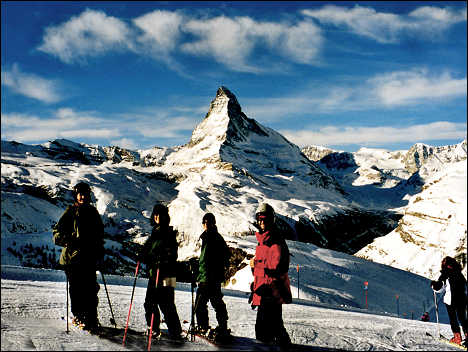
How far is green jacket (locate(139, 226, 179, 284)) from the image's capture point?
23.2 ft

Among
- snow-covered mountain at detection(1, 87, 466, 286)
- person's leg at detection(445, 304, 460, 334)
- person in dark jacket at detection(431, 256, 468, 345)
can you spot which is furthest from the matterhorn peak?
person's leg at detection(445, 304, 460, 334)

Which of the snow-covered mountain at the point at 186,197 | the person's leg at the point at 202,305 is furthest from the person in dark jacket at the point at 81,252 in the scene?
the snow-covered mountain at the point at 186,197

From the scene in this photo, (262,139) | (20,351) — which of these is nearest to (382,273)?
(20,351)

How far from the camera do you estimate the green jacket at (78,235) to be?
700 cm

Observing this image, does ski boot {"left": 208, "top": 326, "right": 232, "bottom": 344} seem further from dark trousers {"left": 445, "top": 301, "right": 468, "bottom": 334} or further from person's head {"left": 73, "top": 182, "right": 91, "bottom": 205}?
dark trousers {"left": 445, "top": 301, "right": 468, "bottom": 334}

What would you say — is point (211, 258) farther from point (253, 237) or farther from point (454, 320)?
point (253, 237)

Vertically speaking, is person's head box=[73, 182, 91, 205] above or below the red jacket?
above

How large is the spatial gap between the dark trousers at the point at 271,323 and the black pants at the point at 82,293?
10.1 feet

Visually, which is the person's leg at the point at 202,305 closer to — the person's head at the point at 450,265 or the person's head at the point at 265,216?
the person's head at the point at 265,216

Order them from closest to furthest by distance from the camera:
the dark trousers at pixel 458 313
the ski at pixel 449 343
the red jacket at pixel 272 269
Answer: the red jacket at pixel 272 269, the ski at pixel 449 343, the dark trousers at pixel 458 313

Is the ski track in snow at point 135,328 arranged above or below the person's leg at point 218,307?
below

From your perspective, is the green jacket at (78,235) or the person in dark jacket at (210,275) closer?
the green jacket at (78,235)

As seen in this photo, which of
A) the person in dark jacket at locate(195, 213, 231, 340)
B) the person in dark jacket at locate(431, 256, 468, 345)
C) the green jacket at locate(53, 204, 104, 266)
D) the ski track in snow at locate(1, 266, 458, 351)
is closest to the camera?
the ski track in snow at locate(1, 266, 458, 351)

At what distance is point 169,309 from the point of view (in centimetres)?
718
